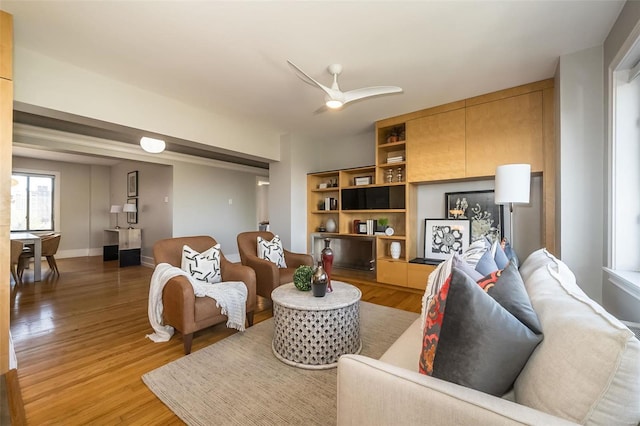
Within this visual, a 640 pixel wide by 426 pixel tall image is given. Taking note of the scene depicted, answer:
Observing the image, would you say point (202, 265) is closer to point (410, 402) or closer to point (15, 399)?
point (15, 399)

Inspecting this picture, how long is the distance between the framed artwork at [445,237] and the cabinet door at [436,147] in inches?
27.0

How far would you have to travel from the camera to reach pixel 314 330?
1.94 m

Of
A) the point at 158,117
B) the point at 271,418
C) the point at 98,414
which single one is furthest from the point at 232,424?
the point at 158,117

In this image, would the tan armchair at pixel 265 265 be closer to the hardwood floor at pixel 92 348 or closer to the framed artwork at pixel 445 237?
the hardwood floor at pixel 92 348

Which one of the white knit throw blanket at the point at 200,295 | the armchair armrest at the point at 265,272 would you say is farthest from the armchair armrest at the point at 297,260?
the white knit throw blanket at the point at 200,295

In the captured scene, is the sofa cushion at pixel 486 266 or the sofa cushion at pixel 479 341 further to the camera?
the sofa cushion at pixel 486 266

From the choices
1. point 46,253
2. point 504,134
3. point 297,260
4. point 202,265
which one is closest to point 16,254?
point 46,253

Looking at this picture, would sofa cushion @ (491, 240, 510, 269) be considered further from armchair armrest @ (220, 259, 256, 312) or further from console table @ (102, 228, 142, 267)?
console table @ (102, 228, 142, 267)

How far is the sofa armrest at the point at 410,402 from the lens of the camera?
69 cm

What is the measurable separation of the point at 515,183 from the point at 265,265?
2514mm

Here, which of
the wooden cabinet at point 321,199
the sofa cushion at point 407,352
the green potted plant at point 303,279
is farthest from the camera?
the wooden cabinet at point 321,199

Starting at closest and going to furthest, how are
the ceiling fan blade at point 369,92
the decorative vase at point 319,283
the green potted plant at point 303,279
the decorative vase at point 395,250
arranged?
1. the decorative vase at point 319,283
2. the green potted plant at point 303,279
3. the ceiling fan blade at point 369,92
4. the decorative vase at point 395,250

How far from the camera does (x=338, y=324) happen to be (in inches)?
78.1

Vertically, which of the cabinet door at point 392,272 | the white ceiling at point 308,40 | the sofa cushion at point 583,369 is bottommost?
the cabinet door at point 392,272
